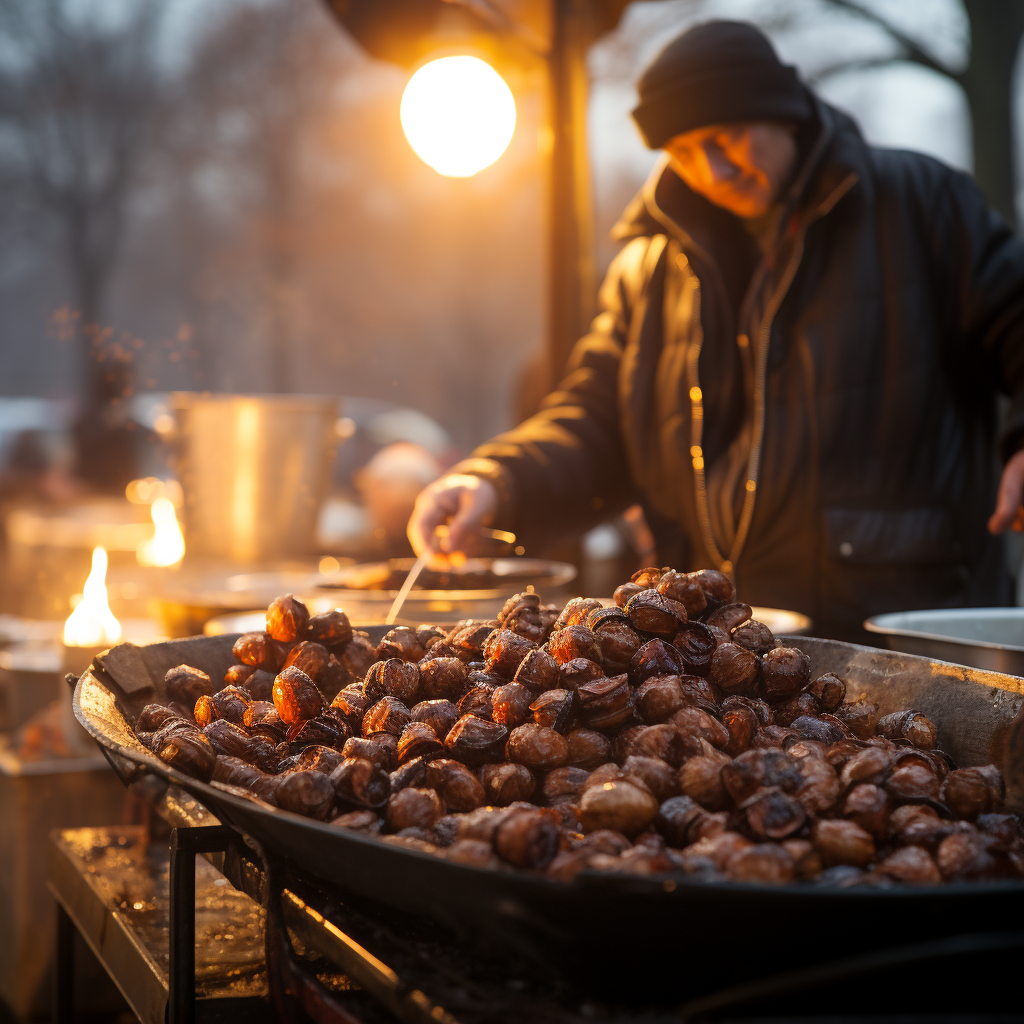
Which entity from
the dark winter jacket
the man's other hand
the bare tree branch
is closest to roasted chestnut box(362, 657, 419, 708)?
the man's other hand

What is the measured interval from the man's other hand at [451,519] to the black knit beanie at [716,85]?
3.64 ft

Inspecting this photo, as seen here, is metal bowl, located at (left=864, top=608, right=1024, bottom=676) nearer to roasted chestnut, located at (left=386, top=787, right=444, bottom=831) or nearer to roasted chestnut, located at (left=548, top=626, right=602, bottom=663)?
roasted chestnut, located at (left=548, top=626, right=602, bottom=663)

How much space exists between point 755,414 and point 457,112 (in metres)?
2.05

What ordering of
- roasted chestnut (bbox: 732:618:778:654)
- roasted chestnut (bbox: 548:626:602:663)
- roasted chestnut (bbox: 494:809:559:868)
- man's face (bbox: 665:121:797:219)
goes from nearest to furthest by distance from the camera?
roasted chestnut (bbox: 494:809:559:868) → roasted chestnut (bbox: 548:626:602:663) → roasted chestnut (bbox: 732:618:778:654) → man's face (bbox: 665:121:797:219)

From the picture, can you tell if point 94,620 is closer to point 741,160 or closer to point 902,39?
point 741,160

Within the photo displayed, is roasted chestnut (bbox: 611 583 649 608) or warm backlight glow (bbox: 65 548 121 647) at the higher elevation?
roasted chestnut (bbox: 611 583 649 608)

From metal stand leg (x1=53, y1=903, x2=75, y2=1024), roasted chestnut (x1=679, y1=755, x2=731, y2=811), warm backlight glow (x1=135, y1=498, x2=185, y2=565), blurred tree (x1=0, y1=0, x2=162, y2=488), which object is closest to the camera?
roasted chestnut (x1=679, y1=755, x2=731, y2=811)

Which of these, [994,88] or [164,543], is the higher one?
[994,88]

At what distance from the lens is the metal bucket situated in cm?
414

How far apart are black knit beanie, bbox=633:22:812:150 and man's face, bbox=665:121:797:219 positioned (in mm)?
→ 46

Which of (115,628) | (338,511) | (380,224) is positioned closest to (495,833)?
(115,628)

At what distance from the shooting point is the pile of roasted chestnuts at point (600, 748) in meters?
1.00

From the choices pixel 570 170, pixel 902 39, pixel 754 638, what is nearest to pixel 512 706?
pixel 754 638

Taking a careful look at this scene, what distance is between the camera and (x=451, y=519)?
2.70 m
